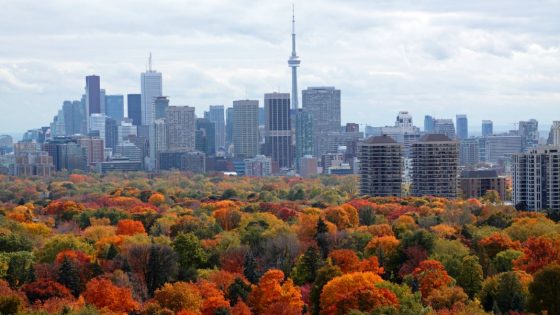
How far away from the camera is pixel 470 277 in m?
46.8

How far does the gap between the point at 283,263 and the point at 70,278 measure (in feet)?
33.5

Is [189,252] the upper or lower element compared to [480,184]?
lower

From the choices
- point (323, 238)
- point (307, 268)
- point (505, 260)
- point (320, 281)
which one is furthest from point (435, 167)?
point (320, 281)

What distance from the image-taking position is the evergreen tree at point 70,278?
47.7 m

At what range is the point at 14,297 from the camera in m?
41.0

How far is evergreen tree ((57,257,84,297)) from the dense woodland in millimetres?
52

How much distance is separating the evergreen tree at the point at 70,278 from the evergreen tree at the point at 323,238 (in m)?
12.2

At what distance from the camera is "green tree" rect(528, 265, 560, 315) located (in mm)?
39500

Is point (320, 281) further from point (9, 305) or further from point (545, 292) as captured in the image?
point (9, 305)

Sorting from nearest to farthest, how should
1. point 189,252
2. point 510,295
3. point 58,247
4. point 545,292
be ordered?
point 545,292
point 510,295
point 189,252
point 58,247

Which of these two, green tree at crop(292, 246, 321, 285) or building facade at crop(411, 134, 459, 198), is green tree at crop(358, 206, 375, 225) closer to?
green tree at crop(292, 246, 321, 285)

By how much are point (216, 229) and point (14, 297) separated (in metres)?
26.9

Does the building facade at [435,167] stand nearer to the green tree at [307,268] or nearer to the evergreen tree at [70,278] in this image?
the green tree at [307,268]

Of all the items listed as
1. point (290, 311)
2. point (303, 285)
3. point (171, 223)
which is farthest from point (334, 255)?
point (171, 223)
